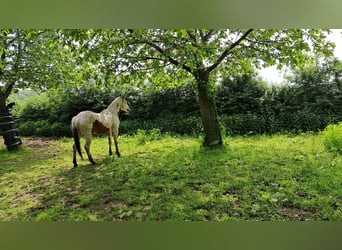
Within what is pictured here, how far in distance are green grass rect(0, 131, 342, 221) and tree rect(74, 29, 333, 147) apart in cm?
41

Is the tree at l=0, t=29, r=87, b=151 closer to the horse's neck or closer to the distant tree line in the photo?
the distant tree line

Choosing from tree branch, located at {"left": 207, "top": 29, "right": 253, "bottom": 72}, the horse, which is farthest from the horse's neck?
tree branch, located at {"left": 207, "top": 29, "right": 253, "bottom": 72}

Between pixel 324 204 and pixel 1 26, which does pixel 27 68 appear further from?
pixel 324 204

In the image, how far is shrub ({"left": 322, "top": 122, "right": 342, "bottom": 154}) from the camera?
2965 millimetres

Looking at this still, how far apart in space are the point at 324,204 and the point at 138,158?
6.31 feet

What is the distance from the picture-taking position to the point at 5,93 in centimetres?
296

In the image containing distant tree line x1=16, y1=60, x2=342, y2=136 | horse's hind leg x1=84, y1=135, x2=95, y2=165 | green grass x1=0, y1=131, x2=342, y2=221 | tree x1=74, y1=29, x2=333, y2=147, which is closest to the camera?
green grass x1=0, y1=131, x2=342, y2=221

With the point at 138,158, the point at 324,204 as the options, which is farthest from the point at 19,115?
the point at 324,204

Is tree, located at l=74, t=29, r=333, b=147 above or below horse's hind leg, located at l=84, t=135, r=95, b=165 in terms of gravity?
above

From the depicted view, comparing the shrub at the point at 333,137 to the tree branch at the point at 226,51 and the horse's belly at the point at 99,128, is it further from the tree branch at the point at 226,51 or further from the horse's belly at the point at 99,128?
the horse's belly at the point at 99,128

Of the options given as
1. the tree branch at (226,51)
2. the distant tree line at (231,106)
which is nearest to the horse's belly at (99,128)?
the distant tree line at (231,106)

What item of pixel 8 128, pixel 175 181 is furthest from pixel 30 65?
pixel 175 181

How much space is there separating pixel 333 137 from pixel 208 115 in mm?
1391

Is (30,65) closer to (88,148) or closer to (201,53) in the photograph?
(88,148)
